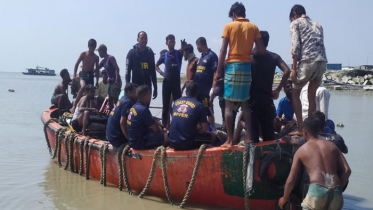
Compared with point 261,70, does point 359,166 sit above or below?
below

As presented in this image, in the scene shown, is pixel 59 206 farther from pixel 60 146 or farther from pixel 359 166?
pixel 359 166

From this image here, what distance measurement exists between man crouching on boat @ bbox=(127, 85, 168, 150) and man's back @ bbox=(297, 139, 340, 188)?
8.56 feet

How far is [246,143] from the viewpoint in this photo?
17.6 feet

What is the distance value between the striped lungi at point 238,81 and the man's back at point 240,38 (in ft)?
0.27

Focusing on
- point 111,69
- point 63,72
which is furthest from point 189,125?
point 63,72

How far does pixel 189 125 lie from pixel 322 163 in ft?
6.89

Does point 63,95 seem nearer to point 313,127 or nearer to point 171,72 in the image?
point 171,72

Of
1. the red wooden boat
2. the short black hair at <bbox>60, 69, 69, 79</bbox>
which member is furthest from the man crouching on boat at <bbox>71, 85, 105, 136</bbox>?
the short black hair at <bbox>60, 69, 69, 79</bbox>

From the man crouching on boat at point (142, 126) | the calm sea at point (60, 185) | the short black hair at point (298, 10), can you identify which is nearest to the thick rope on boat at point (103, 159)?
the calm sea at point (60, 185)

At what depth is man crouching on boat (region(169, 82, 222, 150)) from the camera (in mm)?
5883

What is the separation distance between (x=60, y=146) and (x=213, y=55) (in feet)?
12.1

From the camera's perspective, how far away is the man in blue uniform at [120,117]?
6742 mm

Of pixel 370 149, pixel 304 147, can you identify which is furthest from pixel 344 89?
pixel 304 147

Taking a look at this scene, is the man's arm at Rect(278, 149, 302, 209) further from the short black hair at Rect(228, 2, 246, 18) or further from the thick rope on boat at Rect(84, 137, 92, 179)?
the thick rope on boat at Rect(84, 137, 92, 179)
